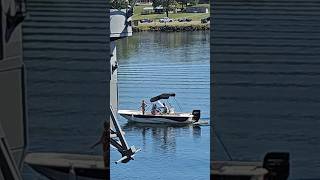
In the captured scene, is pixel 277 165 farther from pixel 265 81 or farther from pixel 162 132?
pixel 162 132

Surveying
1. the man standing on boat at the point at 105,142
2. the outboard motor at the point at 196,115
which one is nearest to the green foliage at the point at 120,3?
the man standing on boat at the point at 105,142

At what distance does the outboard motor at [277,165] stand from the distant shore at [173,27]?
3346 millimetres

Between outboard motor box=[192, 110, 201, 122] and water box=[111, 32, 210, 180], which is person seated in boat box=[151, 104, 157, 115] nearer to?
water box=[111, 32, 210, 180]

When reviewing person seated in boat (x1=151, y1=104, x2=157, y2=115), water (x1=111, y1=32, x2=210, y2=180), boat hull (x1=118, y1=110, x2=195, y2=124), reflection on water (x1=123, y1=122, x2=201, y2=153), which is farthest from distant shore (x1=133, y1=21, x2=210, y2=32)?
boat hull (x1=118, y1=110, x2=195, y2=124)

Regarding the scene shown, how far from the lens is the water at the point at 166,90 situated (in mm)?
8906

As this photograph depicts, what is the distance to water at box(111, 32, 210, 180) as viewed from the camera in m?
8.91

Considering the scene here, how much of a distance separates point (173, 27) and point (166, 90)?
21.1ft

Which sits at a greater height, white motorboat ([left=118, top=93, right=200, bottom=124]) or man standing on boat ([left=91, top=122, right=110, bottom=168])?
man standing on boat ([left=91, top=122, right=110, bottom=168])

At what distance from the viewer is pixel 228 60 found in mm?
3479

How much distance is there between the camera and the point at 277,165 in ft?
11.3

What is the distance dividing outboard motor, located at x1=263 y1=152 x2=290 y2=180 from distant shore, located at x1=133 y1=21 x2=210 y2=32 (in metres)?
3.35

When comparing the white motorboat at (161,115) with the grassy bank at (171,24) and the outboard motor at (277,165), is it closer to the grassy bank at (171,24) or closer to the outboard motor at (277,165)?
the grassy bank at (171,24)

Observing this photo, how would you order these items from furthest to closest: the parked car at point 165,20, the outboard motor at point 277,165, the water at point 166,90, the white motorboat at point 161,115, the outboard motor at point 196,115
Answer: the outboard motor at point 196,115 < the white motorboat at point 161,115 < the water at point 166,90 < the parked car at point 165,20 < the outboard motor at point 277,165

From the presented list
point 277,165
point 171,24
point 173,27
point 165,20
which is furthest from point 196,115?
point 277,165
